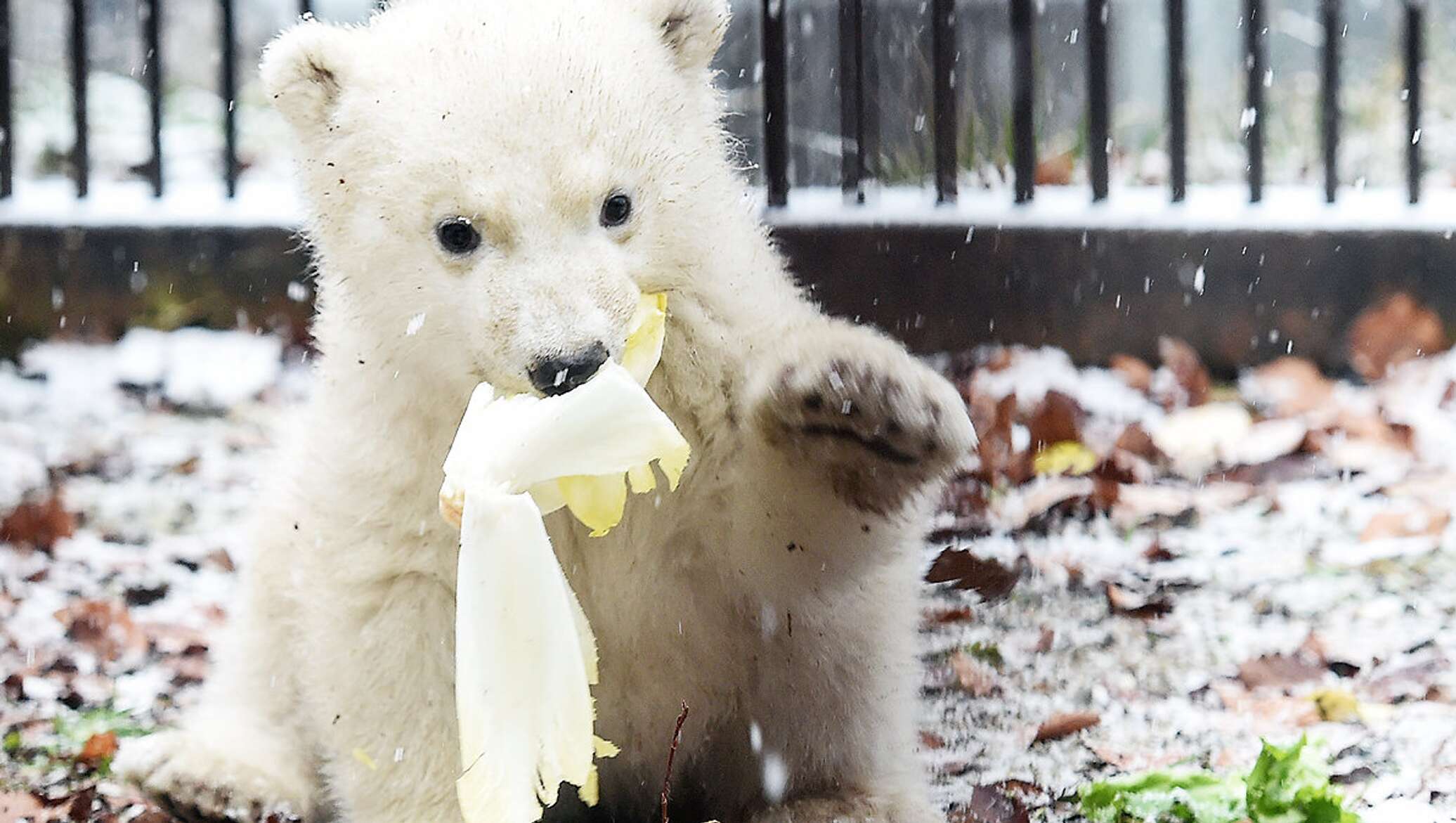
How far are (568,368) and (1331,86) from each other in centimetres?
485

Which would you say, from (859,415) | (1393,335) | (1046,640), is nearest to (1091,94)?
(1393,335)

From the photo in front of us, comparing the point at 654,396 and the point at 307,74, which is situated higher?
the point at 307,74

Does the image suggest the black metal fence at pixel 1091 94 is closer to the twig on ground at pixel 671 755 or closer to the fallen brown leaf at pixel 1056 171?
the fallen brown leaf at pixel 1056 171

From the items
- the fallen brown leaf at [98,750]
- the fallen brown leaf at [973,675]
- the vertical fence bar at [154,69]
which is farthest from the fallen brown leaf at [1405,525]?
the vertical fence bar at [154,69]

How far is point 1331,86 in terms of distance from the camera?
20.4 feet

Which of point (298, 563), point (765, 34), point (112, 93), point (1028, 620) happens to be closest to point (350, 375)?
point (298, 563)

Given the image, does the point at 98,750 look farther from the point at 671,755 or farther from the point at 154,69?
the point at 154,69

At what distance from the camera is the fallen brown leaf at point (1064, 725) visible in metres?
3.11

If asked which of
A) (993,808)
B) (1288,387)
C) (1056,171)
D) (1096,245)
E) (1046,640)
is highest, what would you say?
(1056,171)

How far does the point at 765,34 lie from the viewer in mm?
6160

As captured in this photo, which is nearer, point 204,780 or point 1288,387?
point 204,780

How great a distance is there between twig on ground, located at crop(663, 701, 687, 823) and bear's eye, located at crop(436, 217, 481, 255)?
76 cm

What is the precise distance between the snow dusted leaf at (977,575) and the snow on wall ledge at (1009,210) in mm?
2223

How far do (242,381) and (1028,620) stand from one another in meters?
3.85
